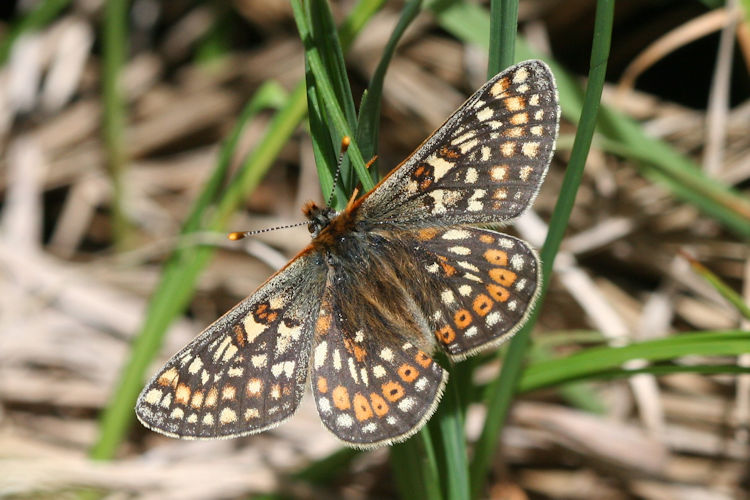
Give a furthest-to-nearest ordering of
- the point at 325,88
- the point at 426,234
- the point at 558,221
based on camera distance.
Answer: the point at 426,234 < the point at 558,221 < the point at 325,88

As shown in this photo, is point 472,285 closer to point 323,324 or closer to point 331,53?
point 323,324

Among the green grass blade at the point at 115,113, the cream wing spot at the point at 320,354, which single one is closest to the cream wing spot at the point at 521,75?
the cream wing spot at the point at 320,354

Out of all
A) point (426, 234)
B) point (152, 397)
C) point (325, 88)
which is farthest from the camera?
point (426, 234)

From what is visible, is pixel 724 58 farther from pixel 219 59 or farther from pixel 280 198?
pixel 219 59

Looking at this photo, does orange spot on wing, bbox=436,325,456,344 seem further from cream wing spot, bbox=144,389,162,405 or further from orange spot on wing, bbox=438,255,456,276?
cream wing spot, bbox=144,389,162,405

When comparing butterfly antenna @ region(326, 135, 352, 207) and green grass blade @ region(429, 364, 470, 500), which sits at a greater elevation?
butterfly antenna @ region(326, 135, 352, 207)

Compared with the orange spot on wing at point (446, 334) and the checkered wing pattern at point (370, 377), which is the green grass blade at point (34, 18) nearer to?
the checkered wing pattern at point (370, 377)

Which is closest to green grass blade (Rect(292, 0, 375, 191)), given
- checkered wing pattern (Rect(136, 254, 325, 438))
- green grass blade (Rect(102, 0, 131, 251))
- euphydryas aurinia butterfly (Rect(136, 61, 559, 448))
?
euphydryas aurinia butterfly (Rect(136, 61, 559, 448))

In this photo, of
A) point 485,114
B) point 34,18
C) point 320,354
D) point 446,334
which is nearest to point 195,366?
point 320,354
